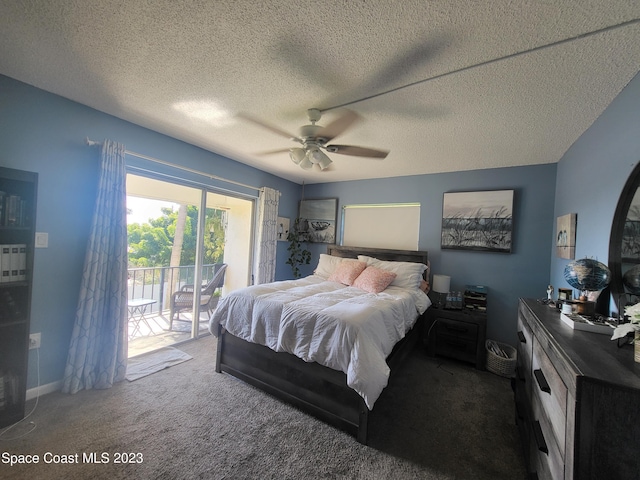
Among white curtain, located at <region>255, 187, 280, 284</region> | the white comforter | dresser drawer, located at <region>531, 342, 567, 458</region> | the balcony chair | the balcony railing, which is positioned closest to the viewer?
dresser drawer, located at <region>531, 342, 567, 458</region>

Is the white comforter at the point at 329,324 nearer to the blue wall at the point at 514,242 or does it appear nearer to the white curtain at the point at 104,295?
the white curtain at the point at 104,295

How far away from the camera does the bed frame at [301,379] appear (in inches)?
71.9

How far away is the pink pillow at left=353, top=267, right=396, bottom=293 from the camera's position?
3016 millimetres

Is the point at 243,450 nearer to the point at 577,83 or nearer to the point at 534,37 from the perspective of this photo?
the point at 534,37

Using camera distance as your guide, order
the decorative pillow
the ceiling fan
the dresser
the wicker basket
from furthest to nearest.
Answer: the decorative pillow → the wicker basket → the ceiling fan → the dresser

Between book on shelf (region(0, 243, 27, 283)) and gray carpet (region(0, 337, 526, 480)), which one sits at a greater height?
book on shelf (region(0, 243, 27, 283))

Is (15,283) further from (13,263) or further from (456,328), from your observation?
(456,328)

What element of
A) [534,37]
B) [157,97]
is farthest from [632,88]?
[157,97]

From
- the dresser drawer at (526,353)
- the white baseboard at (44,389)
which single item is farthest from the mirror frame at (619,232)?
the white baseboard at (44,389)

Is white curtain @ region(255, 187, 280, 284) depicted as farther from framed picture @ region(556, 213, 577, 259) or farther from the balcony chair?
framed picture @ region(556, 213, 577, 259)

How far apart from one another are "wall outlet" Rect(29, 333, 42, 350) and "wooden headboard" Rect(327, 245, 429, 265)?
11.3 ft

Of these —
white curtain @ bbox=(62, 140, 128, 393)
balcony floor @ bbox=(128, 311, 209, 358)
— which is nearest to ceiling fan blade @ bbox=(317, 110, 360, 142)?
white curtain @ bbox=(62, 140, 128, 393)

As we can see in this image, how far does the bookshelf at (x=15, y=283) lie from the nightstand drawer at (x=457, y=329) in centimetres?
385

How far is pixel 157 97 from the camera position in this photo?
6.75 feet
